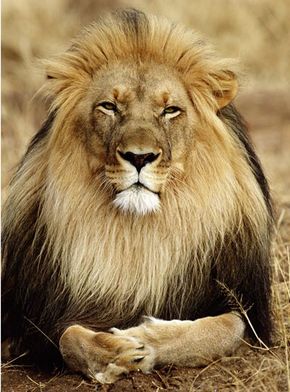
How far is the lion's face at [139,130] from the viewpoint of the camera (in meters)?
3.94

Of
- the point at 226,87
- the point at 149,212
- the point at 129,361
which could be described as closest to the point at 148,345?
the point at 129,361

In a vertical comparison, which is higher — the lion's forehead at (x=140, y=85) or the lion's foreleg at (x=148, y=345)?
the lion's forehead at (x=140, y=85)

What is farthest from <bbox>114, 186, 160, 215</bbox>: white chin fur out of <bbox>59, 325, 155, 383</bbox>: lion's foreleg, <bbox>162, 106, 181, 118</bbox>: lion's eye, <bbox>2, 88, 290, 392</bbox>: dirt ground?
<bbox>2, 88, 290, 392</bbox>: dirt ground

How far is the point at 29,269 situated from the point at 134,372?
0.72 m

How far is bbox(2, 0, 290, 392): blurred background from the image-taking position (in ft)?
29.5

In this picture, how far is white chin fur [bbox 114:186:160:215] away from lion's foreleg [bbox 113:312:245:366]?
1.33ft

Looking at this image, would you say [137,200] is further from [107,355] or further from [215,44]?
[215,44]

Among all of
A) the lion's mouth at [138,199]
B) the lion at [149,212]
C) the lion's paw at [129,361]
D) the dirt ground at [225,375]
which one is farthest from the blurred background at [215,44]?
the lion's paw at [129,361]

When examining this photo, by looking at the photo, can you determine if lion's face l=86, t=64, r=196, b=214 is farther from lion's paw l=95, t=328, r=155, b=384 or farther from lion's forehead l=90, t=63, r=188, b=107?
lion's paw l=95, t=328, r=155, b=384

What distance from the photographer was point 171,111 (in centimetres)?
417

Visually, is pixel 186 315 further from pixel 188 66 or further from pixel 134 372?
pixel 188 66

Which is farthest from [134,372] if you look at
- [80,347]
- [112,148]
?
[112,148]

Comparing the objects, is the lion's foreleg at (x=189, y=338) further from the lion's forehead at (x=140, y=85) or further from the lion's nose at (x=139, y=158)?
the lion's forehead at (x=140, y=85)

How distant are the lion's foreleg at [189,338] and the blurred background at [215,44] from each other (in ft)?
9.69
